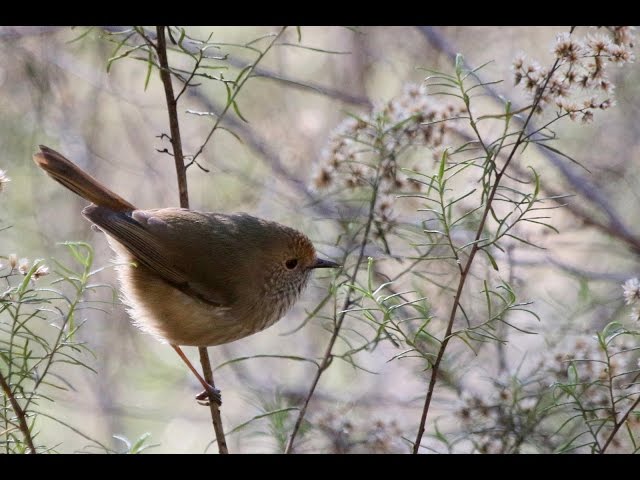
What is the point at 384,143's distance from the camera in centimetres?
298

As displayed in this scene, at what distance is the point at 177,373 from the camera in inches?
213

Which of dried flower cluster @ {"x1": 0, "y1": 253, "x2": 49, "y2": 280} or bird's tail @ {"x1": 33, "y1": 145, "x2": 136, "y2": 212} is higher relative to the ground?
bird's tail @ {"x1": 33, "y1": 145, "x2": 136, "y2": 212}

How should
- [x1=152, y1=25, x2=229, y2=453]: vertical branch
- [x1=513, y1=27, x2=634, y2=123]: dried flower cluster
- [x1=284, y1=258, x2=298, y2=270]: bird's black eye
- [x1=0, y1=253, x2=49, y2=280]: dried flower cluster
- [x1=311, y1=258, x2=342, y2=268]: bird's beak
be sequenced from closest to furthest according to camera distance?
1. [x1=0, y1=253, x2=49, y2=280]: dried flower cluster
2. [x1=513, y1=27, x2=634, y2=123]: dried flower cluster
3. [x1=152, y1=25, x2=229, y2=453]: vertical branch
4. [x1=311, y1=258, x2=342, y2=268]: bird's beak
5. [x1=284, y1=258, x2=298, y2=270]: bird's black eye

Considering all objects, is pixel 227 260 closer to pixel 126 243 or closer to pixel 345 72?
pixel 126 243

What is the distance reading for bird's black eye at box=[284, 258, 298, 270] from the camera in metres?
3.58

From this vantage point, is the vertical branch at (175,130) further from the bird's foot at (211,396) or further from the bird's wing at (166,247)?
the bird's wing at (166,247)

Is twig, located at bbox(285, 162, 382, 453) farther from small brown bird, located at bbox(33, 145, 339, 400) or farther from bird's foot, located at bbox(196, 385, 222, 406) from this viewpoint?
small brown bird, located at bbox(33, 145, 339, 400)

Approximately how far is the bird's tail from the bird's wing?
0.17 feet

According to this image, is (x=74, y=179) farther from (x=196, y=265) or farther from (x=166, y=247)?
(x=196, y=265)

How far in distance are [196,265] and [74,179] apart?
0.62 m

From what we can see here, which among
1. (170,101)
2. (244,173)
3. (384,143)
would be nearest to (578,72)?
(384,143)

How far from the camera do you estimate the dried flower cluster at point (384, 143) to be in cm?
293

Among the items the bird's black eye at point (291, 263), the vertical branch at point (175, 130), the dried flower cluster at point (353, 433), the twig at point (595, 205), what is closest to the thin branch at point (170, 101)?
the vertical branch at point (175, 130)

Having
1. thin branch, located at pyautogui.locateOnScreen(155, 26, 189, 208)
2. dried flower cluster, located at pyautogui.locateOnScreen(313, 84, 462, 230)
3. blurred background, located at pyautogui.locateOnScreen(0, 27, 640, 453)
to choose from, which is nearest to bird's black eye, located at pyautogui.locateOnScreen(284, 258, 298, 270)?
dried flower cluster, located at pyautogui.locateOnScreen(313, 84, 462, 230)
